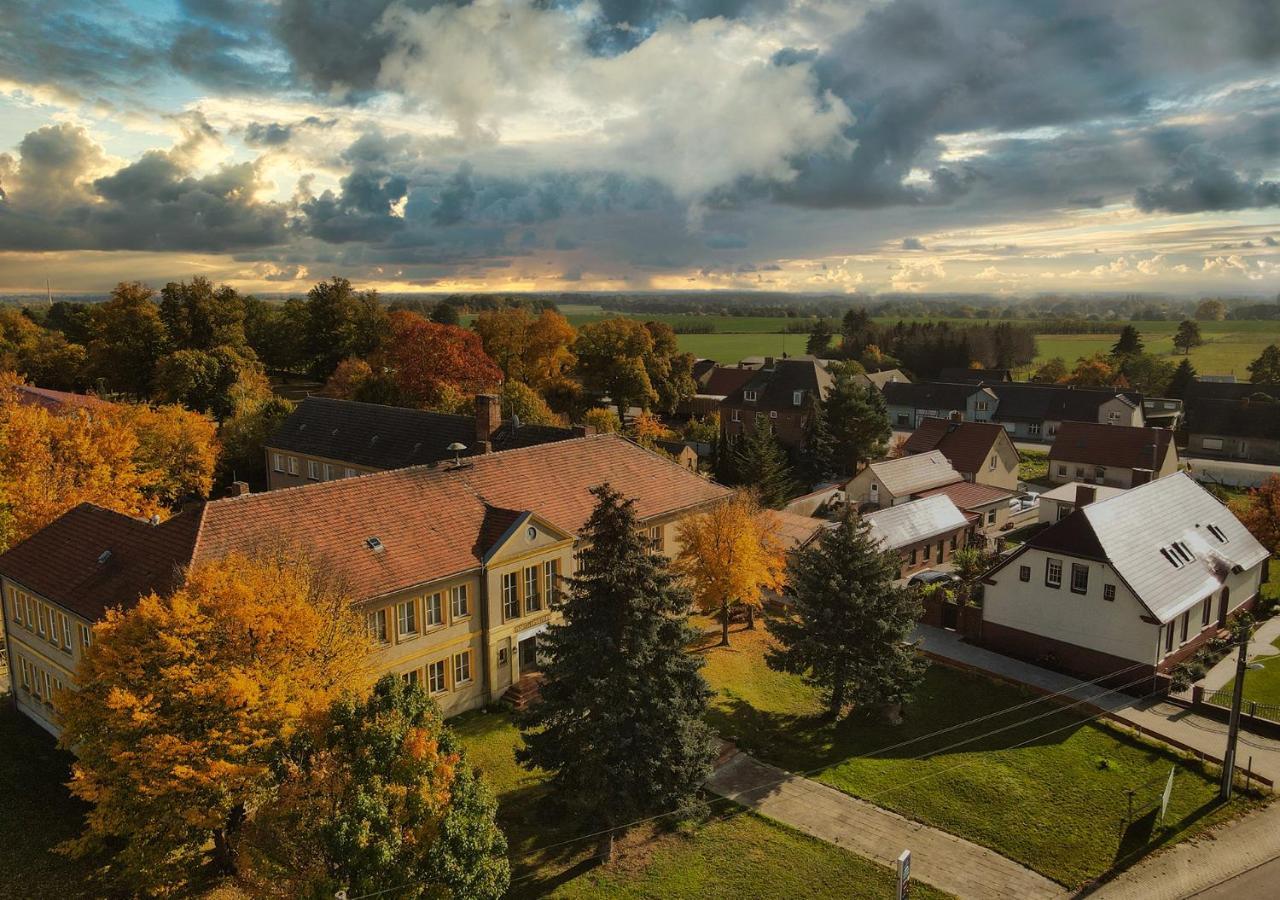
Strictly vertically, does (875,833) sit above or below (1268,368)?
below

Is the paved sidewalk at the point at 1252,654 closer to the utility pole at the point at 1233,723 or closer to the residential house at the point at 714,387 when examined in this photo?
the utility pole at the point at 1233,723

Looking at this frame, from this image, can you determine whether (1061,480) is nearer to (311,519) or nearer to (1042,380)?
(1042,380)

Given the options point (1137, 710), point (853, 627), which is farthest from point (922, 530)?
point (853, 627)

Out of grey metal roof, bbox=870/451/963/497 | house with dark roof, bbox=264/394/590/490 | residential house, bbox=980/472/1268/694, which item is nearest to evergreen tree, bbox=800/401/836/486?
grey metal roof, bbox=870/451/963/497

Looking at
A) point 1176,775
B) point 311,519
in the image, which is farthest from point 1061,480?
point 311,519

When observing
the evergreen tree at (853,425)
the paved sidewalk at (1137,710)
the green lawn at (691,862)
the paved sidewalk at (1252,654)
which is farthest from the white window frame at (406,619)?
the evergreen tree at (853,425)

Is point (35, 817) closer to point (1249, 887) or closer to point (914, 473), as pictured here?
point (1249, 887)
